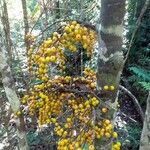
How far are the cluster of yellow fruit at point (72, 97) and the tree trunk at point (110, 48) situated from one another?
5 centimetres

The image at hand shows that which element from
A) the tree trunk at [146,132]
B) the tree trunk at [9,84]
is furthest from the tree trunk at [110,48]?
the tree trunk at [9,84]

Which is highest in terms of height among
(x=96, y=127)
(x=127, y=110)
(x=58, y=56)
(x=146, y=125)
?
(x=58, y=56)

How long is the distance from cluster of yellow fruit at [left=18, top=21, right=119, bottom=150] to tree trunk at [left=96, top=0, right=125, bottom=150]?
5cm

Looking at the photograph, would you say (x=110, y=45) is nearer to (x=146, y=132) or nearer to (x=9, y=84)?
(x=146, y=132)

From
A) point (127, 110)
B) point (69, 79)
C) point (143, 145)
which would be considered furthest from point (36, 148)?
point (69, 79)

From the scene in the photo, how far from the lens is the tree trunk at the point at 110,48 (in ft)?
3.86

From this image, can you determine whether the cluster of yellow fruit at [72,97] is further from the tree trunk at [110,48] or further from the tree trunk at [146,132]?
the tree trunk at [146,132]

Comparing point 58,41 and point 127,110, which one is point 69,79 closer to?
point 58,41

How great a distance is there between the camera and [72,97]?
1339mm

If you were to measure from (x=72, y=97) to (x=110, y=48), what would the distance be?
10.4 inches


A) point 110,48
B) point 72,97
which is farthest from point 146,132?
point 110,48

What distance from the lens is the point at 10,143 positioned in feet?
11.9

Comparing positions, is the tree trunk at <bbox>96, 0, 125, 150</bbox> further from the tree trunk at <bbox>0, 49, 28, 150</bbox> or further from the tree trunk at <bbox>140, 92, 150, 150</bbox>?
the tree trunk at <bbox>0, 49, 28, 150</bbox>

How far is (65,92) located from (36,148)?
102 inches
